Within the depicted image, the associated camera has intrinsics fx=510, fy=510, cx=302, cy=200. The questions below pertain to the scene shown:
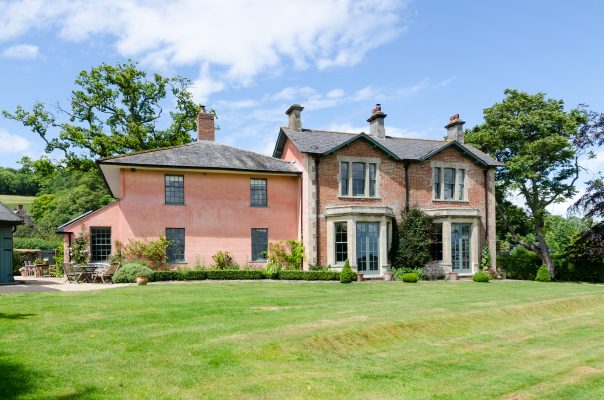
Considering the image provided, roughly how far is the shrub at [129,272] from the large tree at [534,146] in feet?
75.1

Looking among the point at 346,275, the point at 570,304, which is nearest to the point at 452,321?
the point at 570,304

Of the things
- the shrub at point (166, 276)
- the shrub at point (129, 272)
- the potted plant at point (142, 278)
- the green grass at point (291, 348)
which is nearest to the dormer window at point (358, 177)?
the shrub at point (166, 276)

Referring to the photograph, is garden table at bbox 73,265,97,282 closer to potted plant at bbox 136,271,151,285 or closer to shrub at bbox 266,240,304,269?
potted plant at bbox 136,271,151,285

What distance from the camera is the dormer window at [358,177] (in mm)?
28266

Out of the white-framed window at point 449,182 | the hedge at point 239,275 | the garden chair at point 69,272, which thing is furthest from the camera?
the white-framed window at point 449,182

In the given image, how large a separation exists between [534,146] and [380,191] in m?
10.9

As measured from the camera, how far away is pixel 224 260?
87.4ft

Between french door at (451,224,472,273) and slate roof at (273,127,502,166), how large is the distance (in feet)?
14.5

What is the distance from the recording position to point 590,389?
882 centimetres

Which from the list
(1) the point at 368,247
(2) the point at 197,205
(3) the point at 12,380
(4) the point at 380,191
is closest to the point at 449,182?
(4) the point at 380,191

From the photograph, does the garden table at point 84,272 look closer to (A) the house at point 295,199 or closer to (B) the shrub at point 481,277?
(A) the house at point 295,199

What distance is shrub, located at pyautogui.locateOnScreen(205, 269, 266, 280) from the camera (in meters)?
24.4

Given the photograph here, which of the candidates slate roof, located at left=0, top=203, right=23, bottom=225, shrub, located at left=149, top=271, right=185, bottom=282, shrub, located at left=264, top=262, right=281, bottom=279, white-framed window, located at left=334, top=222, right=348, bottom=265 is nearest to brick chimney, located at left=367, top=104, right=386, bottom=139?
white-framed window, located at left=334, top=222, right=348, bottom=265

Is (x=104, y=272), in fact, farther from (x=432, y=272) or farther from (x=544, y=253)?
(x=544, y=253)
